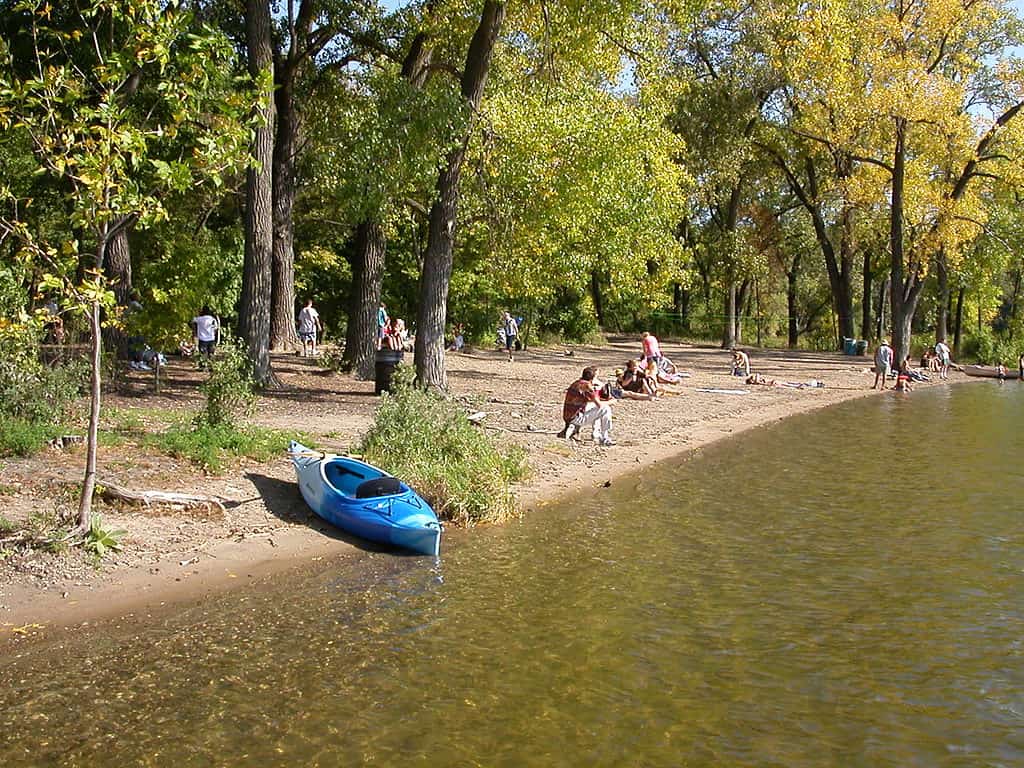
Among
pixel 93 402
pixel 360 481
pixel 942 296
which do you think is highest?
pixel 942 296

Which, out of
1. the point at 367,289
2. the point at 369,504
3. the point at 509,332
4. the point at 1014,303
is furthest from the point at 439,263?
the point at 1014,303

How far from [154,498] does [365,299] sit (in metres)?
11.8

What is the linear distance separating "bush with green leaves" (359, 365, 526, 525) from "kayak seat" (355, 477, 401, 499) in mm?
1109

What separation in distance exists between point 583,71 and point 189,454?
13.2 meters

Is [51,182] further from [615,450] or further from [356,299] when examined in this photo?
[615,450]

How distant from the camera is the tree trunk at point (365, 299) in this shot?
22.5 metres

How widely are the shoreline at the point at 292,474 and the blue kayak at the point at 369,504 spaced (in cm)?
24

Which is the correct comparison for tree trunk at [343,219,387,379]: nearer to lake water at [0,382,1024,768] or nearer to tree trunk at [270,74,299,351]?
tree trunk at [270,74,299,351]

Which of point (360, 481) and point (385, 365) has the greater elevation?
point (385, 365)

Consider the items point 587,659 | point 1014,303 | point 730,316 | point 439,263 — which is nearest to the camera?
point 587,659

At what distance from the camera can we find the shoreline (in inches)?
371

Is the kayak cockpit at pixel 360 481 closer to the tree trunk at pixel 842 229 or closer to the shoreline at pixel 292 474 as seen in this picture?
the shoreline at pixel 292 474

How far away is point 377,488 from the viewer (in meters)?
11.8

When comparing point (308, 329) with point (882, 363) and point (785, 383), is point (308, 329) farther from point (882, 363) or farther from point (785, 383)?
point (882, 363)
